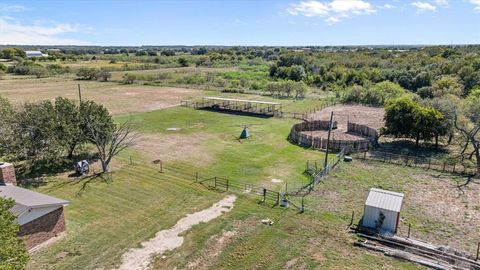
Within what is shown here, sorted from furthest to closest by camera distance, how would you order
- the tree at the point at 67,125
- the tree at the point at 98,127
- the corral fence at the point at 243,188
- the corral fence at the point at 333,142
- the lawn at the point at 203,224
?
the corral fence at the point at 333,142, the tree at the point at 98,127, the tree at the point at 67,125, the corral fence at the point at 243,188, the lawn at the point at 203,224

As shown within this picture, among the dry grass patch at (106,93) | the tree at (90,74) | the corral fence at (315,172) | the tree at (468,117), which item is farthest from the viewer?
the tree at (90,74)

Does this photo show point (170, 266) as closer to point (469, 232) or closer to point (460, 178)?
point (469, 232)

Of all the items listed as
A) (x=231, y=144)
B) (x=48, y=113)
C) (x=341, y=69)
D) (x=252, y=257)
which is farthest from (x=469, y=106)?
(x=341, y=69)

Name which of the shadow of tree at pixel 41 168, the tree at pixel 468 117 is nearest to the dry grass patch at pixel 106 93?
the shadow of tree at pixel 41 168

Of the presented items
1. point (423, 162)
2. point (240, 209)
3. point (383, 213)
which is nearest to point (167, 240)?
point (240, 209)

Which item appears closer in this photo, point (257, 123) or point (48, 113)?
point (48, 113)

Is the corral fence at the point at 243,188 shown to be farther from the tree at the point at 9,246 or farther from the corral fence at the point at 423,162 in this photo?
the tree at the point at 9,246
